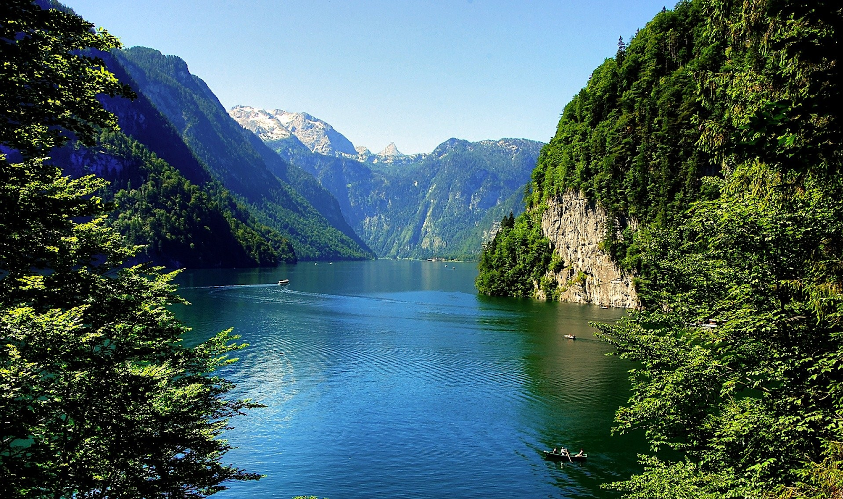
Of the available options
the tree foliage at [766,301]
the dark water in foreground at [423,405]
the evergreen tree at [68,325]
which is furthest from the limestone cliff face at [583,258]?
the evergreen tree at [68,325]

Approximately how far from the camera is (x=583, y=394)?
47094mm

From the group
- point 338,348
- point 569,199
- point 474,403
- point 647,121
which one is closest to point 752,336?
point 474,403

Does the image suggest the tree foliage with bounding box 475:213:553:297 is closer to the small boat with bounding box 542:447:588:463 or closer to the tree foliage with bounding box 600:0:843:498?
the small boat with bounding box 542:447:588:463

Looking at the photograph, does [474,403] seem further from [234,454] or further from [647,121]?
[647,121]

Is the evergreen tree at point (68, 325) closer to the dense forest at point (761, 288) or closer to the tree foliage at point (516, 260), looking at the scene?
the dense forest at point (761, 288)

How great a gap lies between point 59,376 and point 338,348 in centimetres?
5579

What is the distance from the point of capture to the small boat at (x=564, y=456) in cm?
3297

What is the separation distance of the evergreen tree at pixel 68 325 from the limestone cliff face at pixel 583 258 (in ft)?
303

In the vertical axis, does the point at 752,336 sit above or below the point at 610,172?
below

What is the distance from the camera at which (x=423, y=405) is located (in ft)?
147

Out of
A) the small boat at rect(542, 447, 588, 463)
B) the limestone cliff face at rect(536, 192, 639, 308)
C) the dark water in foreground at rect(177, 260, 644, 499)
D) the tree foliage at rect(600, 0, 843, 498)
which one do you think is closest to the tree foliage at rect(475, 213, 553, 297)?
the limestone cliff face at rect(536, 192, 639, 308)

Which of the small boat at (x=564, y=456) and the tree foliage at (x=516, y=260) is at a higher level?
the tree foliage at (x=516, y=260)

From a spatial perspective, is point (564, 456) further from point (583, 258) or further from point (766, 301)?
point (583, 258)

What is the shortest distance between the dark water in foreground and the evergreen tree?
15.1 metres
